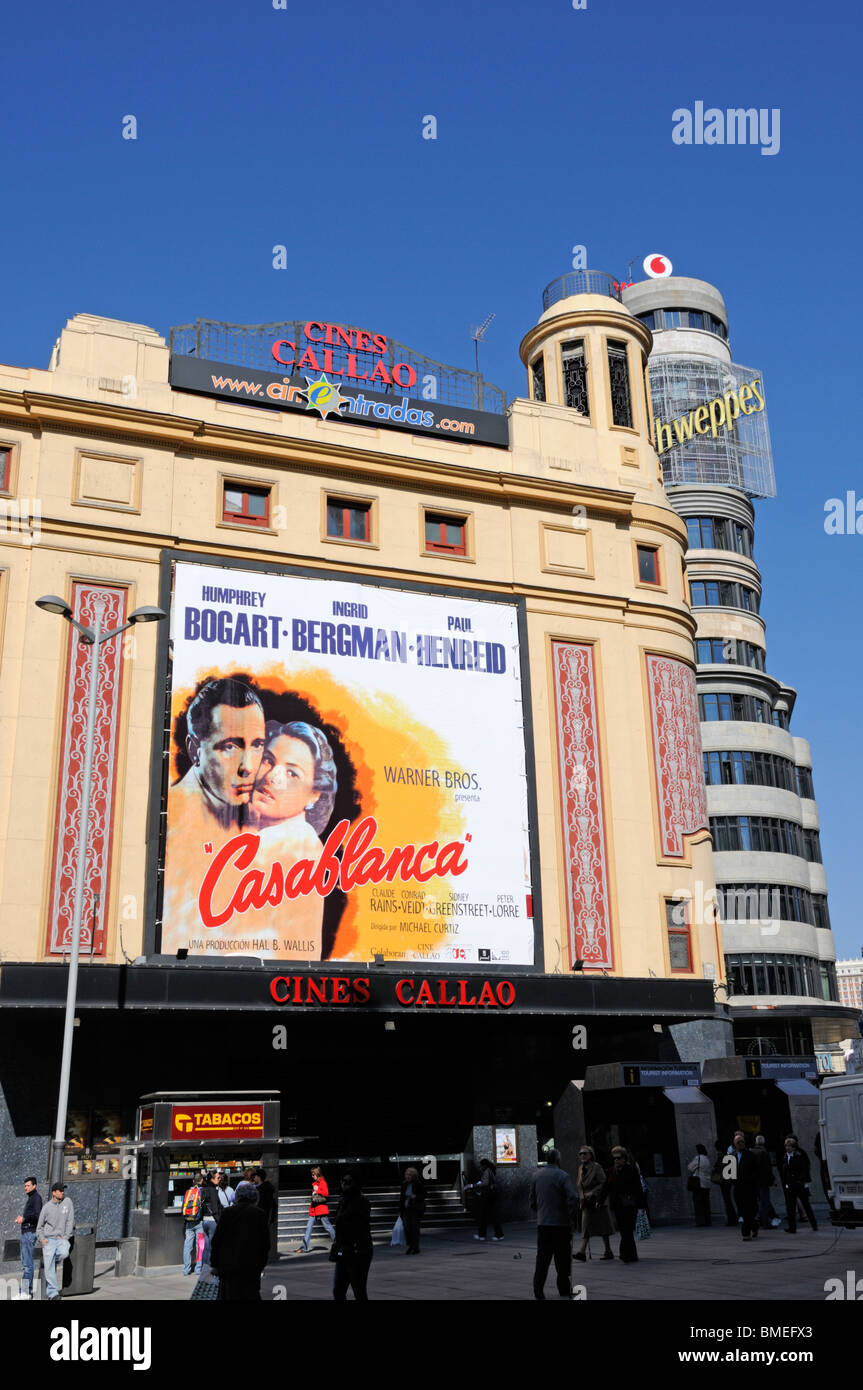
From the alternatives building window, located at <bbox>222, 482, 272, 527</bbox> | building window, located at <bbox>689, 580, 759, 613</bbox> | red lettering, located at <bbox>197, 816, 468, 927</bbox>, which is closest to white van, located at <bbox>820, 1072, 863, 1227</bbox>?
red lettering, located at <bbox>197, 816, 468, 927</bbox>

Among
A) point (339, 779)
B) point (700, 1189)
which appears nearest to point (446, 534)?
point (339, 779)

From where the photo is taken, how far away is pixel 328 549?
3556cm

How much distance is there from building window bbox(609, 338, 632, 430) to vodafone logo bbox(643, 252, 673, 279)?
4006 centimetres

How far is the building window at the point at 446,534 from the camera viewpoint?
37.5m

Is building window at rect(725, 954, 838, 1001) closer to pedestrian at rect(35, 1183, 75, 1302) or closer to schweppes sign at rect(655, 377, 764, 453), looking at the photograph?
schweppes sign at rect(655, 377, 764, 453)

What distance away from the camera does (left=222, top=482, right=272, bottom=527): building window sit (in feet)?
115

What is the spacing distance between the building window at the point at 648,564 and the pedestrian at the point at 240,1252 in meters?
31.0

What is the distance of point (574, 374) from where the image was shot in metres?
43.5

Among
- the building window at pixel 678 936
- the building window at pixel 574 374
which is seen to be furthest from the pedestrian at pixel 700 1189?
the building window at pixel 574 374

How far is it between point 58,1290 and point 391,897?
1460 cm

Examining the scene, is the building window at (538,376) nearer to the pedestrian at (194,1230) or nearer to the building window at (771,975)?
the building window at (771,975)

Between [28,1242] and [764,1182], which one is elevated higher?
→ [764,1182]

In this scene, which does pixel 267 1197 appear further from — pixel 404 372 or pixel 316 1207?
pixel 404 372
